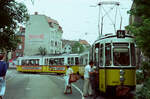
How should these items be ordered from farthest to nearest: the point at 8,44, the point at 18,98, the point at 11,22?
the point at 8,44, the point at 11,22, the point at 18,98

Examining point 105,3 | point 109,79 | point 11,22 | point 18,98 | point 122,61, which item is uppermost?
point 105,3

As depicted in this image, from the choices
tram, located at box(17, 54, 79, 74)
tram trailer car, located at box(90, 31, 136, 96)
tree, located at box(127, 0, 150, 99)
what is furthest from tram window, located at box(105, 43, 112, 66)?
tram, located at box(17, 54, 79, 74)

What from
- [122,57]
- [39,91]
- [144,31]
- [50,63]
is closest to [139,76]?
[122,57]

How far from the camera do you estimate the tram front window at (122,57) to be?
11289 mm

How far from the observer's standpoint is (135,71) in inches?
443

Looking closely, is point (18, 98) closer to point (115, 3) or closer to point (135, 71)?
point (135, 71)

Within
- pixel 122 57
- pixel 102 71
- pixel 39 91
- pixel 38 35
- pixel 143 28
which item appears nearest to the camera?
pixel 143 28

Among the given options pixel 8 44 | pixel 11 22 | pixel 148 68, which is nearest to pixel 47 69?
pixel 8 44

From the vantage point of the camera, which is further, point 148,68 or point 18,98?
point 18,98

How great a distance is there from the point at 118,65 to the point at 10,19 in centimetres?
1146

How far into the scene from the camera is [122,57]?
11.4 m

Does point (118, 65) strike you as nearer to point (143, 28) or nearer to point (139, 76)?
point (139, 76)

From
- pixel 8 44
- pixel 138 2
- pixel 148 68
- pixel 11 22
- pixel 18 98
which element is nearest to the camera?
pixel 138 2

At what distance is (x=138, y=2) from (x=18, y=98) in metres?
6.18
